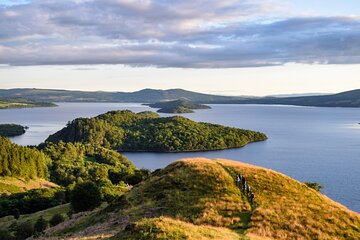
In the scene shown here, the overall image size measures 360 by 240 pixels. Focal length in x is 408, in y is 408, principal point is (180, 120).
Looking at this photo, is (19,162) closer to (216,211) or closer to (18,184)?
(18,184)

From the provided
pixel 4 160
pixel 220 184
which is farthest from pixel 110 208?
pixel 4 160

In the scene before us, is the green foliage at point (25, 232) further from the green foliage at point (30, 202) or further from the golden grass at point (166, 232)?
the green foliage at point (30, 202)

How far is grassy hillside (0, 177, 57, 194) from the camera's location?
150 meters

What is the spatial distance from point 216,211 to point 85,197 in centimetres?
3174

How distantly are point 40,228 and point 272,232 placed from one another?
37583 mm

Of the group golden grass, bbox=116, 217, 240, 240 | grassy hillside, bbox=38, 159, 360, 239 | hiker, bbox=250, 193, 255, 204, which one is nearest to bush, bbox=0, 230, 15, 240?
grassy hillside, bbox=38, 159, 360, 239

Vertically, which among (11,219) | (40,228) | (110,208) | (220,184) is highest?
(220,184)

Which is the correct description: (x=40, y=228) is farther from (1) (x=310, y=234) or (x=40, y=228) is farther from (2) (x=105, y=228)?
(1) (x=310, y=234)

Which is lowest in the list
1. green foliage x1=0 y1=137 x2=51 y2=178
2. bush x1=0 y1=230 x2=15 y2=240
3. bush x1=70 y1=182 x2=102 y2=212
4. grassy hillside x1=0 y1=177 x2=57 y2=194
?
grassy hillside x1=0 y1=177 x2=57 y2=194

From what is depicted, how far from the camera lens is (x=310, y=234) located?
47531 millimetres

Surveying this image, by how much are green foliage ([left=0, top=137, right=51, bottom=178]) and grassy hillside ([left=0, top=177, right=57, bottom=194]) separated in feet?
13.6

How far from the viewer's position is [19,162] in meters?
180

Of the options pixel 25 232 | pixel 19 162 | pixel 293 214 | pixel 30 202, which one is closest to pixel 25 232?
pixel 25 232

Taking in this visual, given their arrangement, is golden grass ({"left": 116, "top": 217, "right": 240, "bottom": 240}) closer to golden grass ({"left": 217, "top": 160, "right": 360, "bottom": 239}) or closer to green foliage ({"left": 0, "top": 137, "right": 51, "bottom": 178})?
golden grass ({"left": 217, "top": 160, "right": 360, "bottom": 239})
